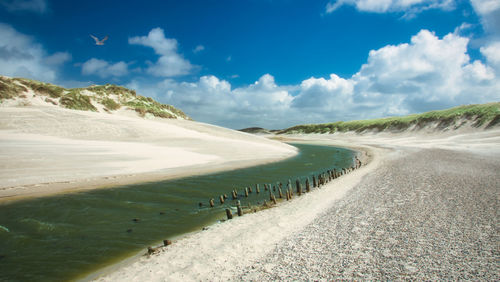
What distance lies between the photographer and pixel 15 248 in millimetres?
8531

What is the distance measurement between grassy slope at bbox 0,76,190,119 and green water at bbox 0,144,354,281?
56.4 metres

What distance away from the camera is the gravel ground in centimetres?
550

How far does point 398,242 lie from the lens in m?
6.88

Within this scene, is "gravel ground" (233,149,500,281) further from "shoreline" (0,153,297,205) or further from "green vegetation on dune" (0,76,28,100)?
"green vegetation on dune" (0,76,28,100)

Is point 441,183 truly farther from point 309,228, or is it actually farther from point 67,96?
point 67,96

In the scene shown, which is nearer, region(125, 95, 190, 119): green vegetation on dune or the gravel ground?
the gravel ground

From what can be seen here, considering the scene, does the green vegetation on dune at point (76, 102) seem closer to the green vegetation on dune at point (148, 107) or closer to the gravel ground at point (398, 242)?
the green vegetation on dune at point (148, 107)

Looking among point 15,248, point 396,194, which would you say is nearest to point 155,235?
point 15,248

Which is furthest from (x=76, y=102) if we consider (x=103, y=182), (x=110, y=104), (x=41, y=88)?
(x=103, y=182)

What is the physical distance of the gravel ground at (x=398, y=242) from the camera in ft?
18.0

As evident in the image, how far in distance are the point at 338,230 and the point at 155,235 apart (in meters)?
7.25

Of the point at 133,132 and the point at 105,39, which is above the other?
the point at 105,39

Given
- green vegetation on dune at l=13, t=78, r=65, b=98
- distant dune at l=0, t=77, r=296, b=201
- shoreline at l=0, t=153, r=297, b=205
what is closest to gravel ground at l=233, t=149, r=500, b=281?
shoreline at l=0, t=153, r=297, b=205

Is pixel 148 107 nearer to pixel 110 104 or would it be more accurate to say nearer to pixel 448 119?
pixel 110 104
